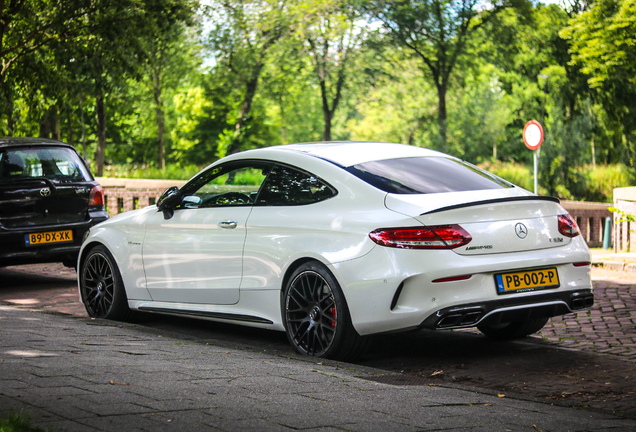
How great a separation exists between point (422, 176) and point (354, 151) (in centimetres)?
66

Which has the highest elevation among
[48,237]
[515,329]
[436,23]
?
[436,23]

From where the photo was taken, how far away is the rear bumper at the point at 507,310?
5.03 meters

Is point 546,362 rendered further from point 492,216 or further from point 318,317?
point 318,317

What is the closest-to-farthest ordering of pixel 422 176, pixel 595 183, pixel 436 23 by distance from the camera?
pixel 422 176, pixel 595 183, pixel 436 23

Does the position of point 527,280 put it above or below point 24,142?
below

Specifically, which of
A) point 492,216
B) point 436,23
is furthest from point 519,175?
point 492,216

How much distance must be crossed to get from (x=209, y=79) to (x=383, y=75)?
31.5 ft

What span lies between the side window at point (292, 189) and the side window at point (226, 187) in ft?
0.35

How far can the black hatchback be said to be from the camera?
964 centimetres

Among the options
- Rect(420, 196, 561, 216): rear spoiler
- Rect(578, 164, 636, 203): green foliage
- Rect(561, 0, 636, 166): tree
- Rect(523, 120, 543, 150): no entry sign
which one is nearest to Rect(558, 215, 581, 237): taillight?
Rect(420, 196, 561, 216): rear spoiler

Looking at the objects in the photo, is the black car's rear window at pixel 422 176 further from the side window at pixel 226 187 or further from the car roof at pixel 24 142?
the car roof at pixel 24 142

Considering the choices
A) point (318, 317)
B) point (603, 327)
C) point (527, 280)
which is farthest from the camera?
point (603, 327)

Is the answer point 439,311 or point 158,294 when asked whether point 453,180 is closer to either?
point 439,311

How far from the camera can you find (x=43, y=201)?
32.3 feet
